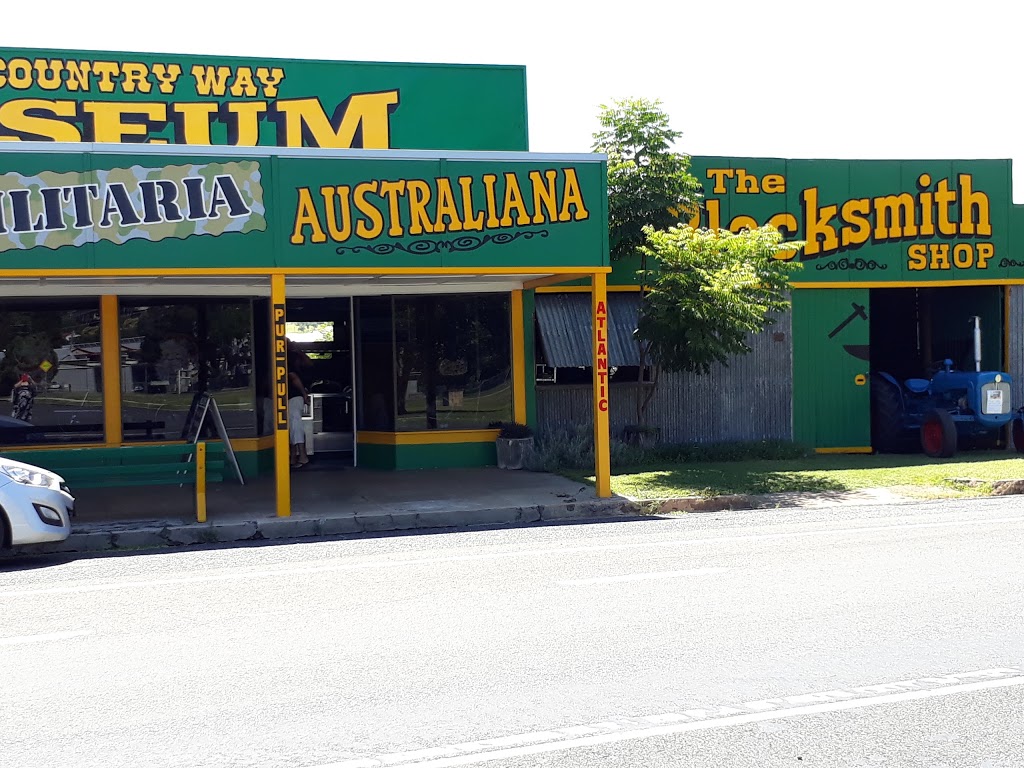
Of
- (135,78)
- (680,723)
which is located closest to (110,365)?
(135,78)

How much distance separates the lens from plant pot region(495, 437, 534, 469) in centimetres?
1608

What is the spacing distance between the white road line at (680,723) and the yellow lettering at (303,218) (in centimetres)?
834

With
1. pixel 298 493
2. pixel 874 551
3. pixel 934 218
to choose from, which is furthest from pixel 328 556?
pixel 934 218

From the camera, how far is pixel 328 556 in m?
10.1

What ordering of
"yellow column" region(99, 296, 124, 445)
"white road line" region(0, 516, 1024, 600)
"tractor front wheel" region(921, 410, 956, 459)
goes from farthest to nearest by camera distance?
"tractor front wheel" region(921, 410, 956, 459) < "yellow column" region(99, 296, 124, 445) < "white road line" region(0, 516, 1024, 600)

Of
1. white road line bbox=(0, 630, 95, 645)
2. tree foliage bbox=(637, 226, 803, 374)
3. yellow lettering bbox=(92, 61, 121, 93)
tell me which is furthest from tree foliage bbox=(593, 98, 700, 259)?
white road line bbox=(0, 630, 95, 645)

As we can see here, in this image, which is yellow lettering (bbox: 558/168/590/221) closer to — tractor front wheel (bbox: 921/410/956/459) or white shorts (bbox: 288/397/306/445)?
white shorts (bbox: 288/397/306/445)

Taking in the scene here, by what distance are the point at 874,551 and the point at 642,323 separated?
7.10 metres

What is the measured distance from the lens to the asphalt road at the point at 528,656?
4922mm

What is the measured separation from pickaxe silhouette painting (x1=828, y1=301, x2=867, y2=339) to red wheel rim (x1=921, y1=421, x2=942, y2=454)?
2.15 metres

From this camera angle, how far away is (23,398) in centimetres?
1478

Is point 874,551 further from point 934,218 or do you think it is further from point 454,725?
point 934,218

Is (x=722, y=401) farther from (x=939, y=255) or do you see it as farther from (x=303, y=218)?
(x=303, y=218)

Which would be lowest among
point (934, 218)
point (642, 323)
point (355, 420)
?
point (355, 420)
